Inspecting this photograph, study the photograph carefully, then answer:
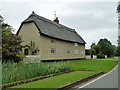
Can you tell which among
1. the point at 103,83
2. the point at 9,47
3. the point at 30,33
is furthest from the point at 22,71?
the point at 30,33

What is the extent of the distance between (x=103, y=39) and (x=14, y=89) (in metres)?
81.1

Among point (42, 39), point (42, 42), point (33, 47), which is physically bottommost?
point (33, 47)

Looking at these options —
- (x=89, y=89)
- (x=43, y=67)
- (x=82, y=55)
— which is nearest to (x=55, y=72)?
(x=43, y=67)

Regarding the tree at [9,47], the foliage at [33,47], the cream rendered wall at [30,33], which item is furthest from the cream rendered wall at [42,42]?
the tree at [9,47]

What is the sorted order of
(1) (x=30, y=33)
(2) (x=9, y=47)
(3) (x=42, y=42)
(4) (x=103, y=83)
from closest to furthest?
(4) (x=103, y=83) → (2) (x=9, y=47) → (3) (x=42, y=42) → (1) (x=30, y=33)

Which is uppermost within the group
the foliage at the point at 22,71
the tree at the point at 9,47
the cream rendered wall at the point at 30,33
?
the cream rendered wall at the point at 30,33

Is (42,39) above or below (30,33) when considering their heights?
below

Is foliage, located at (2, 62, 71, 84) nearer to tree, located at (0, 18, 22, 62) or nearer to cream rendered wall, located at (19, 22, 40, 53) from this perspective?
tree, located at (0, 18, 22, 62)

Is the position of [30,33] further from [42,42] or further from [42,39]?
[42,42]

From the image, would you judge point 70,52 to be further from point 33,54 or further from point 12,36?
point 12,36

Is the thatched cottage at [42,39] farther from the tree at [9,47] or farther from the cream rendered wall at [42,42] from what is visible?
the tree at [9,47]

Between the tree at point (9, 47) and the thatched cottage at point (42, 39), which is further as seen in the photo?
the thatched cottage at point (42, 39)

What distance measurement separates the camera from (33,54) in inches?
883

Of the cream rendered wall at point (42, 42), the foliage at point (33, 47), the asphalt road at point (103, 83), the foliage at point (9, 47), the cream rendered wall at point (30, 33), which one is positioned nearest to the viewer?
the asphalt road at point (103, 83)
